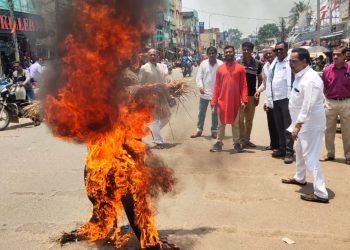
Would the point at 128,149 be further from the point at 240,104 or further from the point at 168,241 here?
the point at 240,104

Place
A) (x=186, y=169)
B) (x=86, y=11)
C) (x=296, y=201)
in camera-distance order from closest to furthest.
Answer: (x=86, y=11), (x=296, y=201), (x=186, y=169)

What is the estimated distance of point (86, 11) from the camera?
10.8 feet

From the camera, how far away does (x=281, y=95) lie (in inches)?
265

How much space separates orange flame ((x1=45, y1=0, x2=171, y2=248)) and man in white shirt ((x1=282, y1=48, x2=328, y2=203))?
208cm

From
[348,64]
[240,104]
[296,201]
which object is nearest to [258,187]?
[296,201]

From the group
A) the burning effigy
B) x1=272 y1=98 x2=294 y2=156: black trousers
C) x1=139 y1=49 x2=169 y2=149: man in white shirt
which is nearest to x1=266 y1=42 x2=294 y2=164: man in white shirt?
x1=272 y1=98 x2=294 y2=156: black trousers

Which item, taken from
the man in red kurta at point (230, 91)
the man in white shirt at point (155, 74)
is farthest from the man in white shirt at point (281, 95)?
the man in white shirt at point (155, 74)

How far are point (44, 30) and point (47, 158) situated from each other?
409 centimetres

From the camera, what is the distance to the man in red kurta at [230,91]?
7191 mm

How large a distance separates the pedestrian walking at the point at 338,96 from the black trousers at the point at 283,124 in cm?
63

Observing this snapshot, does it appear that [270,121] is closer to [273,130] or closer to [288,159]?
[273,130]

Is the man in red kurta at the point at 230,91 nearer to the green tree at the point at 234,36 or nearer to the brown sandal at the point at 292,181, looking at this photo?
the brown sandal at the point at 292,181

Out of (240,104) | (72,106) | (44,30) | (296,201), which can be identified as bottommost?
(296,201)

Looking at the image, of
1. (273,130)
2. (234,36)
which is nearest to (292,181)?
(273,130)
